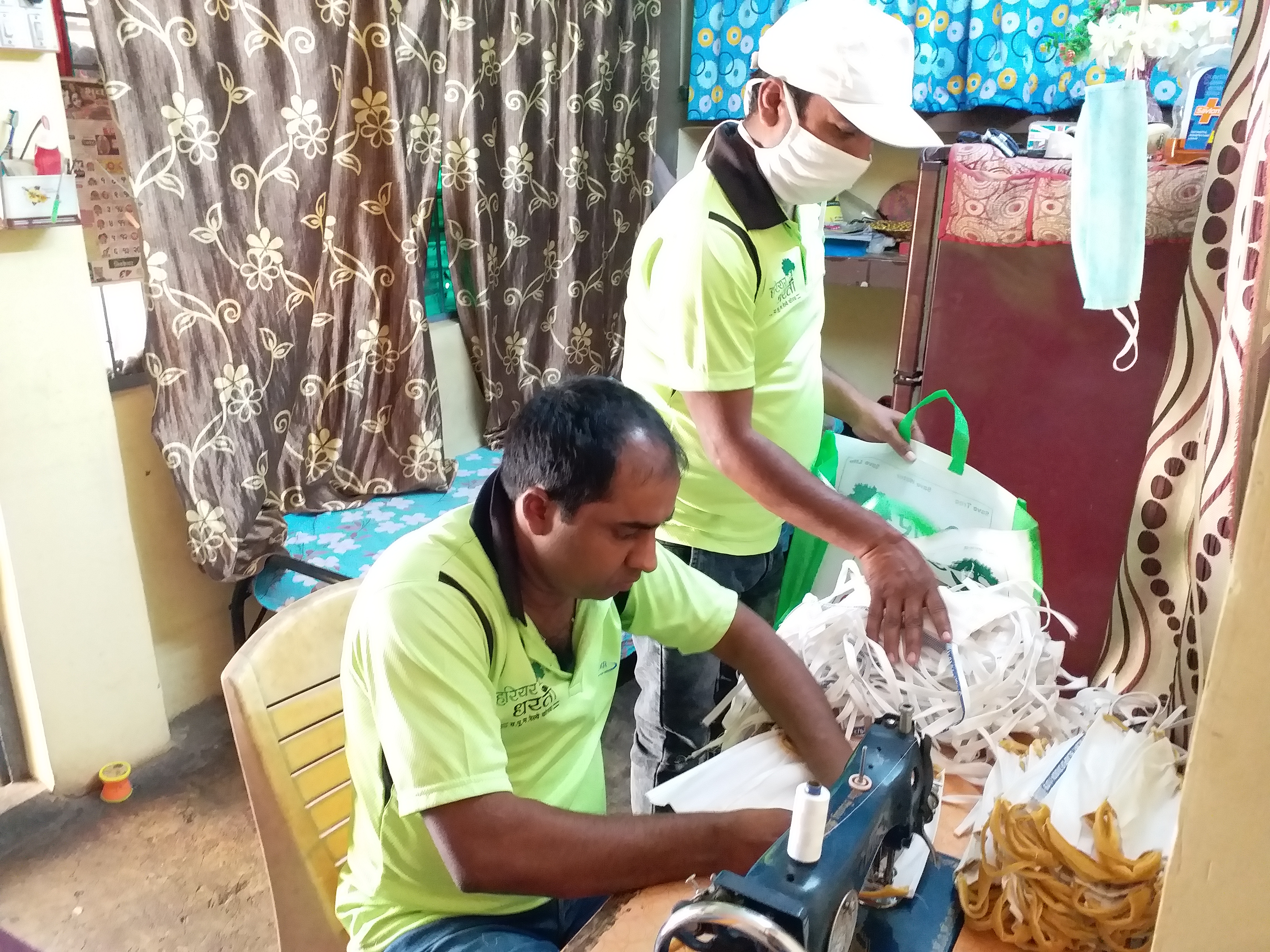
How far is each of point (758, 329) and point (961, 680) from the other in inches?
24.7

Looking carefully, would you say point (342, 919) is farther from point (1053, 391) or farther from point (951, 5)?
point (951, 5)

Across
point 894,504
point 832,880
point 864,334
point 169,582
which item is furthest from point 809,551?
point 864,334

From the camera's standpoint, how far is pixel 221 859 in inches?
79.7

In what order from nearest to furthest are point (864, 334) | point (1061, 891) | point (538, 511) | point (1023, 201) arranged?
point (1061, 891) < point (538, 511) < point (1023, 201) < point (864, 334)

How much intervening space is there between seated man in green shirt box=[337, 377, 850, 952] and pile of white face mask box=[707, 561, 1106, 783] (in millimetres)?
49

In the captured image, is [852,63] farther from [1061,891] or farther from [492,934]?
[492,934]

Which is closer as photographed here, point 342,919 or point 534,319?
point 342,919

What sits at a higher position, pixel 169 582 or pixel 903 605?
pixel 903 605

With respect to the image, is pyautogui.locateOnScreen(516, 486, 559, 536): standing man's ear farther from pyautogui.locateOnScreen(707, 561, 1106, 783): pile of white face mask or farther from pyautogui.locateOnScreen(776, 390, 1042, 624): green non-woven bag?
pyautogui.locateOnScreen(776, 390, 1042, 624): green non-woven bag

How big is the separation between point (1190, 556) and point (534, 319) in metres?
2.30

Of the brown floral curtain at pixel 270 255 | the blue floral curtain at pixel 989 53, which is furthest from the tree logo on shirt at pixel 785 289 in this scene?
the blue floral curtain at pixel 989 53

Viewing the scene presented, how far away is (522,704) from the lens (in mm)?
1041

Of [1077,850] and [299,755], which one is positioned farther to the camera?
[299,755]

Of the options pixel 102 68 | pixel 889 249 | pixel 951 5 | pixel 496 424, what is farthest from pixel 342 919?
pixel 951 5
